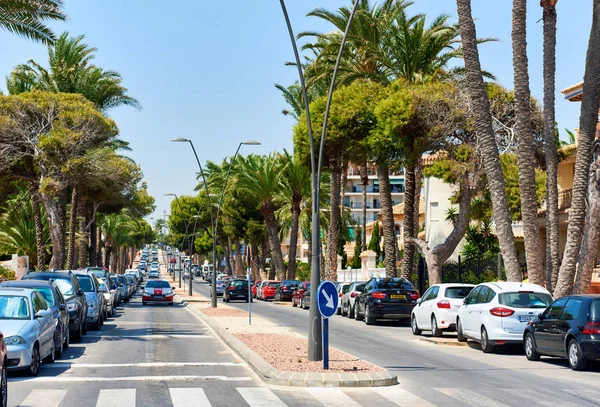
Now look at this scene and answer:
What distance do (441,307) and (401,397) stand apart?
40.7 feet

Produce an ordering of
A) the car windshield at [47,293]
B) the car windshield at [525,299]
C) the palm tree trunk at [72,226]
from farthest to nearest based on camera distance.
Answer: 1. the palm tree trunk at [72,226]
2. the car windshield at [525,299]
3. the car windshield at [47,293]

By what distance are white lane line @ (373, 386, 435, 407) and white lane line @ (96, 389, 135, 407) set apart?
367 cm

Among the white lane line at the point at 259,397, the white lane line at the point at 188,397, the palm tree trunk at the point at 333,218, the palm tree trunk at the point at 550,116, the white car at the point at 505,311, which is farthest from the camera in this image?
the palm tree trunk at the point at 333,218

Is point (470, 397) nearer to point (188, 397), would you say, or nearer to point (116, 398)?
point (188, 397)

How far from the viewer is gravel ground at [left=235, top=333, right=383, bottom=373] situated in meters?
15.7

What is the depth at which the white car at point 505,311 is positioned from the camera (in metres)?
20.5

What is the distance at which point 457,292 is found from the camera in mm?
25625

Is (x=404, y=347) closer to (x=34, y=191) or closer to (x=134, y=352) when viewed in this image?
(x=134, y=352)

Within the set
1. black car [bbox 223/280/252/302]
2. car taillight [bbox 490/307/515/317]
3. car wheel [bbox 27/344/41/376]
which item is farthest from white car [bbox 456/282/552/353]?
black car [bbox 223/280/252/302]

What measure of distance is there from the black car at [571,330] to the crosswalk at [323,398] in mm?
2674

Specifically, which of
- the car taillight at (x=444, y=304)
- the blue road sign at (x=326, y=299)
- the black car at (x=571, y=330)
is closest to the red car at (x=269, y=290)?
the car taillight at (x=444, y=304)

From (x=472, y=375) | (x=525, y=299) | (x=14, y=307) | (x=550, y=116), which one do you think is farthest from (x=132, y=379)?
(x=550, y=116)

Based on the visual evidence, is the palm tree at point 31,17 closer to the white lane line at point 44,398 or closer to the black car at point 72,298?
the black car at point 72,298

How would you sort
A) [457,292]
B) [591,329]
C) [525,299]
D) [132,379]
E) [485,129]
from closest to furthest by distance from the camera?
[132,379] < [591,329] < [525,299] < [457,292] < [485,129]
